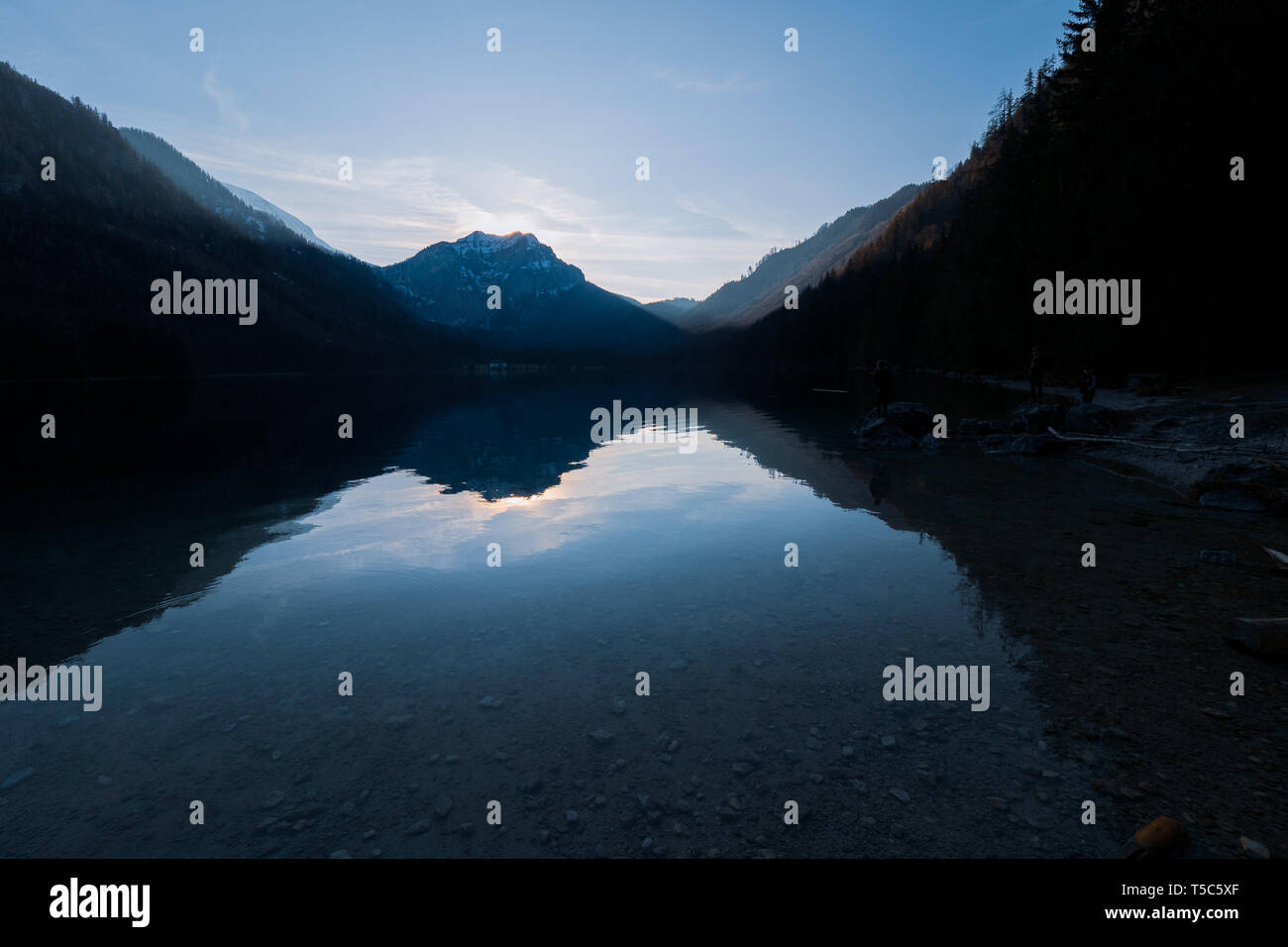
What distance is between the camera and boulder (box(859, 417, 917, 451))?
89.4ft

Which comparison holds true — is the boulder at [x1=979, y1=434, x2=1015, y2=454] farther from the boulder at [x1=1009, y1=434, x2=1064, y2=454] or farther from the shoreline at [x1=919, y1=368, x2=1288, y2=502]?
the shoreline at [x1=919, y1=368, x2=1288, y2=502]

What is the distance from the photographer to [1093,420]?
89.9 ft

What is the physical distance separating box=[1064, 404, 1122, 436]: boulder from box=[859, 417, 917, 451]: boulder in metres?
7.85

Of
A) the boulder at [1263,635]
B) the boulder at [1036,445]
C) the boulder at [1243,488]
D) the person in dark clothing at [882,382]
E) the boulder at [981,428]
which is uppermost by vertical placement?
the person in dark clothing at [882,382]

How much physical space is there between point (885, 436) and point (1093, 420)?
9.54 m

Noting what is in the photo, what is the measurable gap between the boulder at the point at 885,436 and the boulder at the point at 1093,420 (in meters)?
7.85

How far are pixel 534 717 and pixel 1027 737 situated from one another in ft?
17.3

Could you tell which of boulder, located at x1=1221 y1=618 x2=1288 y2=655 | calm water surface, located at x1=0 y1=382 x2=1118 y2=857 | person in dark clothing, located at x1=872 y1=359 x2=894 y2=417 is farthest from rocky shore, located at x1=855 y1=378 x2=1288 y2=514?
boulder, located at x1=1221 y1=618 x2=1288 y2=655

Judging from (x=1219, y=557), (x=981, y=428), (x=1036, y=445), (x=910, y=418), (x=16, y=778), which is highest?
(x=910, y=418)

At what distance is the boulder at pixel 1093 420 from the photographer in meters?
27.2

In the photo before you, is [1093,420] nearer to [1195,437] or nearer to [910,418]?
[1195,437]

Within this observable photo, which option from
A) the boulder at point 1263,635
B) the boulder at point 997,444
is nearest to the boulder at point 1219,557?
the boulder at point 1263,635

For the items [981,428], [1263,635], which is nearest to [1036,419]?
[981,428]

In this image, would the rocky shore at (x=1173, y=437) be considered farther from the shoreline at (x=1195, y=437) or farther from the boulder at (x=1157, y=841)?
the boulder at (x=1157, y=841)
